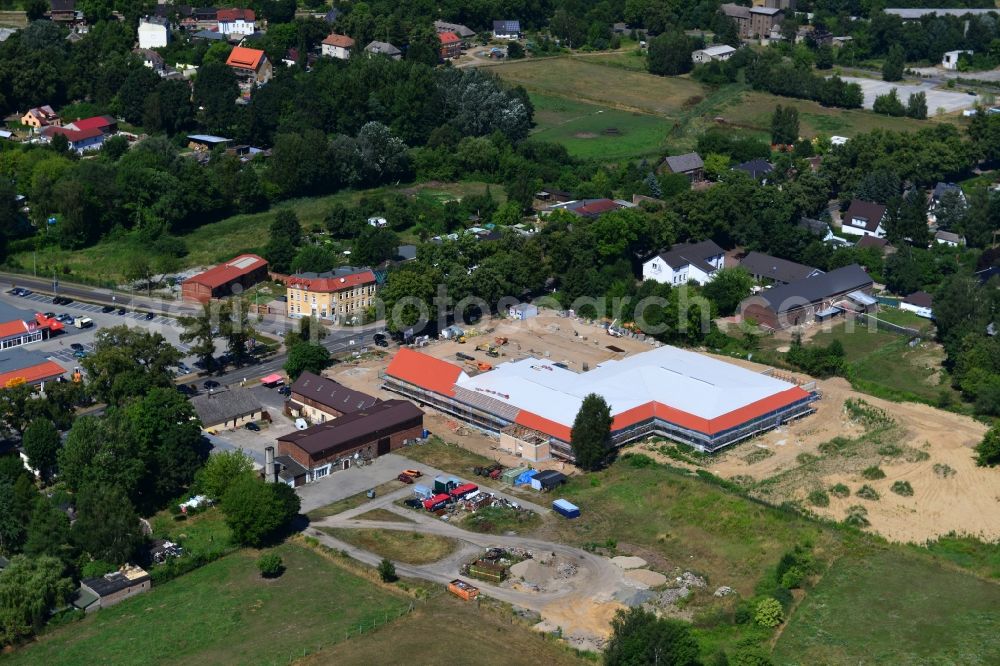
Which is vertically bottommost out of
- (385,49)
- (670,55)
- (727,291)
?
(727,291)

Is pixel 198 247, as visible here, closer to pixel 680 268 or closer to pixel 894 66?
pixel 680 268

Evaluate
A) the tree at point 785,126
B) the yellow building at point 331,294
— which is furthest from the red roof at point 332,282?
the tree at point 785,126

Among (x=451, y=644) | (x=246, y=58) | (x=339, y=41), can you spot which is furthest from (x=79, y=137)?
(x=451, y=644)

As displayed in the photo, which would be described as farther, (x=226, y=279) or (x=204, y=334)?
(x=226, y=279)

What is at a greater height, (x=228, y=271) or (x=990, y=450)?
(x=228, y=271)

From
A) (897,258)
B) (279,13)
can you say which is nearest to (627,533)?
(897,258)

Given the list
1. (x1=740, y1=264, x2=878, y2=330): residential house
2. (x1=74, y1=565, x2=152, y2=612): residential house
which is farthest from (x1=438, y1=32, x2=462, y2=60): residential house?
(x1=74, y1=565, x2=152, y2=612): residential house

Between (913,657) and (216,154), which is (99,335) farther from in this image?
(913,657)
